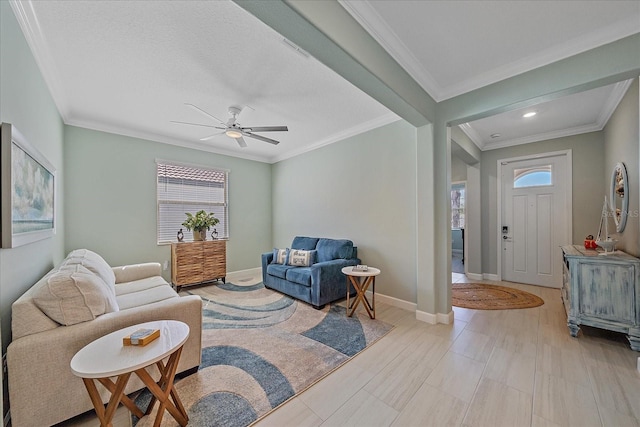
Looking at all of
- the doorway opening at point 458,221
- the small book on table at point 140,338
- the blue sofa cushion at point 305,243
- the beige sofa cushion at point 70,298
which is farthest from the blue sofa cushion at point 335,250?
the doorway opening at point 458,221

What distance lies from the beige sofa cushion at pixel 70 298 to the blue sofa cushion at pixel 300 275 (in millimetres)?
2186

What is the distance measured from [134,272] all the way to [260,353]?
217 cm

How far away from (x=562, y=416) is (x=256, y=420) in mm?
1924

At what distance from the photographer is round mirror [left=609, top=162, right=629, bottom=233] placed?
8.58ft

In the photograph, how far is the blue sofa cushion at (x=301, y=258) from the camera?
390 centimetres

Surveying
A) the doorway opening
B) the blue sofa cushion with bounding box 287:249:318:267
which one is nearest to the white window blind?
the doorway opening

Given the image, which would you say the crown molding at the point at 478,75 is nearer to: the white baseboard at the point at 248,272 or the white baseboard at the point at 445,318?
the white baseboard at the point at 445,318

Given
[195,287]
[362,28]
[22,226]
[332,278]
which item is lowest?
[195,287]

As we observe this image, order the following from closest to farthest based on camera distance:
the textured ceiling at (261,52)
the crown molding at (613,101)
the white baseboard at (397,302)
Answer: the textured ceiling at (261,52), the crown molding at (613,101), the white baseboard at (397,302)

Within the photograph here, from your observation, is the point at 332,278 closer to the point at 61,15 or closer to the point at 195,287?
the point at 195,287

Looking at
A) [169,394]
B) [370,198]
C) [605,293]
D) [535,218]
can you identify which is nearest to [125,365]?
[169,394]

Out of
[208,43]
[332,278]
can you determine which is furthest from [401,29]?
[332,278]

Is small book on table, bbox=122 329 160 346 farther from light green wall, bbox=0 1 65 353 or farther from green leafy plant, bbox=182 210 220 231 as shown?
green leafy plant, bbox=182 210 220 231

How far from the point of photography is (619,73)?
1873 millimetres
